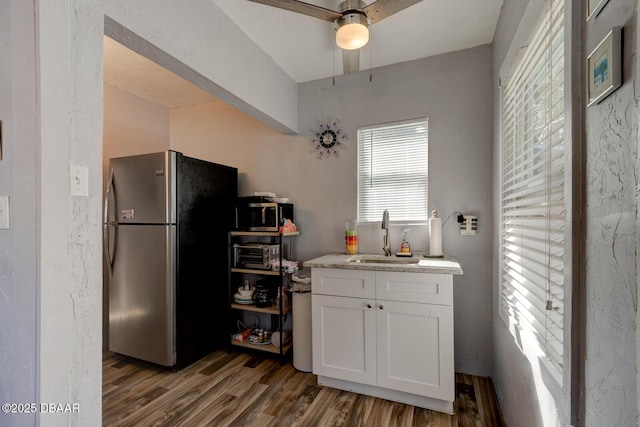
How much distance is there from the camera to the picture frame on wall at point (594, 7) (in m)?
0.62

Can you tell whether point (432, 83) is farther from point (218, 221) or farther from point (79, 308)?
point (79, 308)

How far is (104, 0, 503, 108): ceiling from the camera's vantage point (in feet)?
6.02

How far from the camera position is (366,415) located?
1797 millimetres

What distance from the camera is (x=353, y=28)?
153cm

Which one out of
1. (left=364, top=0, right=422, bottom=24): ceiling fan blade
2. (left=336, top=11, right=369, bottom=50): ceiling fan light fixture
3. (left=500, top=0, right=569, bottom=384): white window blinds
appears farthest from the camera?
(left=336, top=11, right=369, bottom=50): ceiling fan light fixture

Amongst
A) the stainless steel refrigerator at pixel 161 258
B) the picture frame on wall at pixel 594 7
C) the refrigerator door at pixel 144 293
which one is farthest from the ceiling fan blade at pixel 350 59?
the refrigerator door at pixel 144 293

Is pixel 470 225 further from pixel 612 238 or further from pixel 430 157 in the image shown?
pixel 612 238

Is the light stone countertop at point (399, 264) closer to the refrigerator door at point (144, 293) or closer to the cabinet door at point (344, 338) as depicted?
the cabinet door at point (344, 338)

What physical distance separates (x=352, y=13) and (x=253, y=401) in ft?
7.93

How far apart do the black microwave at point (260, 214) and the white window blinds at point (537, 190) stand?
167cm

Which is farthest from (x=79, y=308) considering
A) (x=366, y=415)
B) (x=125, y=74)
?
(x=125, y=74)

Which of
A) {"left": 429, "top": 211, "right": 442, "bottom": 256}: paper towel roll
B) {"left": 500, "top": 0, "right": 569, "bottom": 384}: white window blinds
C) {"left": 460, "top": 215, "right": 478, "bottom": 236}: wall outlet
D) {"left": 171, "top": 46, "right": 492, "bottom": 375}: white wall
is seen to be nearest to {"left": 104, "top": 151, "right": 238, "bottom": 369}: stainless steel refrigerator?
{"left": 171, "top": 46, "right": 492, "bottom": 375}: white wall

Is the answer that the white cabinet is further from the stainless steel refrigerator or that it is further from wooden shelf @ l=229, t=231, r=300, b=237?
the stainless steel refrigerator

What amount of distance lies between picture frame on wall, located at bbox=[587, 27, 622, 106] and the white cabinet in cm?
131
